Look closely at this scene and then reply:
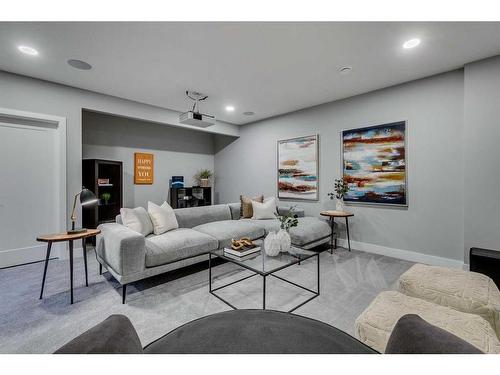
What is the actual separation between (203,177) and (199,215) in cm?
235

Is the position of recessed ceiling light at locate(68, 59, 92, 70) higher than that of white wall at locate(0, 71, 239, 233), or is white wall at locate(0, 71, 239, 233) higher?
recessed ceiling light at locate(68, 59, 92, 70)

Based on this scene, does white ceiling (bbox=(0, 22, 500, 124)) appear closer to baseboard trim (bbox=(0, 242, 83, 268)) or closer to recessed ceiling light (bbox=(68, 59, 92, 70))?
recessed ceiling light (bbox=(68, 59, 92, 70))

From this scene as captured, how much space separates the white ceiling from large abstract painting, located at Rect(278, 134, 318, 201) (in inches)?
40.8

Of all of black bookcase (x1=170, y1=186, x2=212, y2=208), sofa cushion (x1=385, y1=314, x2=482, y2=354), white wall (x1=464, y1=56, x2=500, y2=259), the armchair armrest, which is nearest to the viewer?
sofa cushion (x1=385, y1=314, x2=482, y2=354)

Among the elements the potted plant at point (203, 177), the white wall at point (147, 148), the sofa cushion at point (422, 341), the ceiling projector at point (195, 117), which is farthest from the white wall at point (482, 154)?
the white wall at point (147, 148)

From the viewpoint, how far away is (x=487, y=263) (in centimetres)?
185

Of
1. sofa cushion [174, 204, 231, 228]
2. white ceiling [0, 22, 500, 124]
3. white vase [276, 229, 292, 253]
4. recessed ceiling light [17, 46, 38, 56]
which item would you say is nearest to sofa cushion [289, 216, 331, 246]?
white vase [276, 229, 292, 253]

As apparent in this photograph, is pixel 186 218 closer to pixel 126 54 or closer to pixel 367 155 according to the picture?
pixel 126 54

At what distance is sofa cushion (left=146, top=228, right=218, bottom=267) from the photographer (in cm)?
234

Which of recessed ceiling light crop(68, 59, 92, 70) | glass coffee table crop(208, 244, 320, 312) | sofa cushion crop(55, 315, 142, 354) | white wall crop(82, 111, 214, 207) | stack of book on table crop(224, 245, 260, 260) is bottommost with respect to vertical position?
glass coffee table crop(208, 244, 320, 312)

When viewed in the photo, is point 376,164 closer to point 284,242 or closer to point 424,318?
point 284,242

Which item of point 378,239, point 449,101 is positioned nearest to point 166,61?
point 449,101

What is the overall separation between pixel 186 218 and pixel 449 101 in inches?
149

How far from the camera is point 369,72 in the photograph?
2.94 metres
